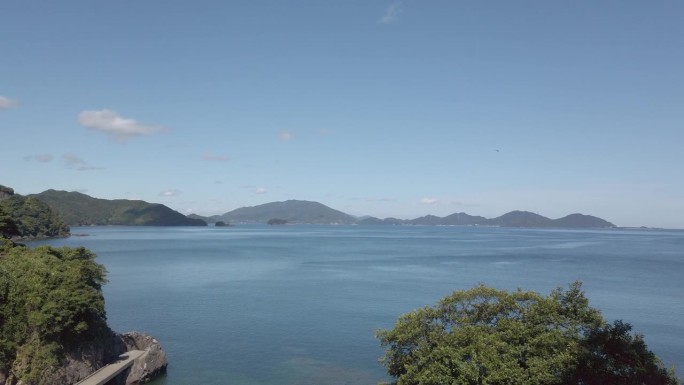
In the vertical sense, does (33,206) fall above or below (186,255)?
above

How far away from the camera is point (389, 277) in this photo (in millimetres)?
99312

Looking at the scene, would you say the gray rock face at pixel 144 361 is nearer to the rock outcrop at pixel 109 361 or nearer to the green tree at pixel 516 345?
the rock outcrop at pixel 109 361

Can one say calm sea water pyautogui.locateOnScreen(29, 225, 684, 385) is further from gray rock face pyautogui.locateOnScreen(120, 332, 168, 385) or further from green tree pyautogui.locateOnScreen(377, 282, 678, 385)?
green tree pyautogui.locateOnScreen(377, 282, 678, 385)

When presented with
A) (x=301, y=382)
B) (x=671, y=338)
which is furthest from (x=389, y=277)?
(x=301, y=382)

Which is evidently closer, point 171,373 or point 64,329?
point 64,329

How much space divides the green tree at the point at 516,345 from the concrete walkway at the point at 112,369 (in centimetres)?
2383

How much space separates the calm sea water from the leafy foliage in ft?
29.2

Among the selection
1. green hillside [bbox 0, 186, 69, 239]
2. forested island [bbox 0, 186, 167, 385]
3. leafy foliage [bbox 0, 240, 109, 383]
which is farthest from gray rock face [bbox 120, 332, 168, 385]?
green hillside [bbox 0, 186, 69, 239]

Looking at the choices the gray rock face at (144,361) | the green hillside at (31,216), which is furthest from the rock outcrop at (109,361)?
the green hillside at (31,216)

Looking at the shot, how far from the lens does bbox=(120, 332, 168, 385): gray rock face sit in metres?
40.4

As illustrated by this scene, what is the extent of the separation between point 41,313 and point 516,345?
33629 mm

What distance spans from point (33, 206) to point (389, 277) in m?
163

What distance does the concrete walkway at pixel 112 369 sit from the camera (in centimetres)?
3666

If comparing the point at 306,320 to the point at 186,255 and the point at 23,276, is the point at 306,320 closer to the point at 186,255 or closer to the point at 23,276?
the point at 23,276
